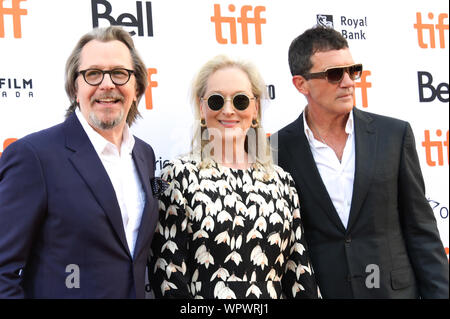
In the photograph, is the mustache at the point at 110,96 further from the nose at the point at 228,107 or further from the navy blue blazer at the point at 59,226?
the nose at the point at 228,107

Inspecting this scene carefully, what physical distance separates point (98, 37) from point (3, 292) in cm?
121

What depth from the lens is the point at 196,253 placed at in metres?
2.61

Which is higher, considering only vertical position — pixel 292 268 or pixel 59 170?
pixel 59 170

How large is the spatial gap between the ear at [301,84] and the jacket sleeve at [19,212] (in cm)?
159

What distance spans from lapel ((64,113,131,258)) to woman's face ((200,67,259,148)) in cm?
66

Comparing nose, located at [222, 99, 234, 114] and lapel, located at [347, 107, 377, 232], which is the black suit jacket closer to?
lapel, located at [347, 107, 377, 232]

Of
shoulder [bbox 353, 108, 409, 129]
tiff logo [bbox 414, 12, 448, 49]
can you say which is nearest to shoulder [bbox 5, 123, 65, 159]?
shoulder [bbox 353, 108, 409, 129]

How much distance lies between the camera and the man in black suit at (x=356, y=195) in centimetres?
293

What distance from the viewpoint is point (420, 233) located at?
303 centimetres

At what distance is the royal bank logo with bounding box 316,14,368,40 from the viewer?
3.62 meters

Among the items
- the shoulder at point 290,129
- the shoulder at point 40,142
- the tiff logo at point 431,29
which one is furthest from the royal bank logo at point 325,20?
the shoulder at point 40,142

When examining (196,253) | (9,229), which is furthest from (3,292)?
(196,253)
